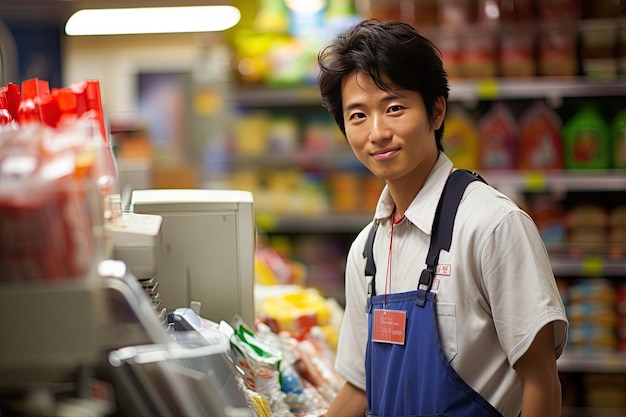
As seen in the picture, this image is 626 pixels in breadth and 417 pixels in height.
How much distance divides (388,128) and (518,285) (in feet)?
1.67

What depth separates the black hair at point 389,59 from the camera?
2.19 m

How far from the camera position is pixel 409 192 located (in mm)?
2320

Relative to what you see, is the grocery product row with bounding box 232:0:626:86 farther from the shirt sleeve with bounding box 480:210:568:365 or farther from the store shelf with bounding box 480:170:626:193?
the shirt sleeve with bounding box 480:210:568:365

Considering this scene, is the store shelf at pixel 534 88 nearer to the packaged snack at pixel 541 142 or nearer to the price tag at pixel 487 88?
the price tag at pixel 487 88

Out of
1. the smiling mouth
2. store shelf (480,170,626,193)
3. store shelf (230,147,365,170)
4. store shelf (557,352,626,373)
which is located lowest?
store shelf (557,352,626,373)

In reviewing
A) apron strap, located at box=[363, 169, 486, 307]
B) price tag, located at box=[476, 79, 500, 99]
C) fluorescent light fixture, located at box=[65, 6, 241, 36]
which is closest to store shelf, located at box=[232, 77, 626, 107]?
price tag, located at box=[476, 79, 500, 99]

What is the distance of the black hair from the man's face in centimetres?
3

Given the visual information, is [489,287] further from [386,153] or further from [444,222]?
[386,153]

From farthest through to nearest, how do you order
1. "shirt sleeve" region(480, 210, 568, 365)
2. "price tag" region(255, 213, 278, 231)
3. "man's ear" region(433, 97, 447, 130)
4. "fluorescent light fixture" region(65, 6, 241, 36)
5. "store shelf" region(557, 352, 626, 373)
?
"fluorescent light fixture" region(65, 6, 241, 36) < "price tag" region(255, 213, 278, 231) < "store shelf" region(557, 352, 626, 373) < "man's ear" region(433, 97, 447, 130) < "shirt sleeve" region(480, 210, 568, 365)

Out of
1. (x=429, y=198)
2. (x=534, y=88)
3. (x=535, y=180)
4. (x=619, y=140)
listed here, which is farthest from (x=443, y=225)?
(x=619, y=140)

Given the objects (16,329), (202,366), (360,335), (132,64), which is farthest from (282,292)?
(132,64)

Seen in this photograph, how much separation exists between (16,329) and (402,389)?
1292 mm

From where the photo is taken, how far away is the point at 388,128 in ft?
7.18

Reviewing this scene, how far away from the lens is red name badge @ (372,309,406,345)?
218 cm
